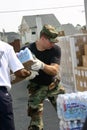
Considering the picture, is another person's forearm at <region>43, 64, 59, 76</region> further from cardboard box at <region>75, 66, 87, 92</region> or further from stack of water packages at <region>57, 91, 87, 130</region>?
cardboard box at <region>75, 66, 87, 92</region>

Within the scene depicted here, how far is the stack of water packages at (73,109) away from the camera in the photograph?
4625 mm

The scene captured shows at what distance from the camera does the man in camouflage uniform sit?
5.82 metres

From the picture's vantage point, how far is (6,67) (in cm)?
452

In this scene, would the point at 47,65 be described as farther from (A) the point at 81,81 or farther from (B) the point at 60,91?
(A) the point at 81,81

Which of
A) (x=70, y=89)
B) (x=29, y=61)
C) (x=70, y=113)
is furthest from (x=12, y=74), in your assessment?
(x=70, y=89)

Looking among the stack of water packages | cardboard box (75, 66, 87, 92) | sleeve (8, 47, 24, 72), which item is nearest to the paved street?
cardboard box (75, 66, 87, 92)

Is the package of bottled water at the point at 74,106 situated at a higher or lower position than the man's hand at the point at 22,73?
lower

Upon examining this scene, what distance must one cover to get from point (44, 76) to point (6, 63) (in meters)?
1.47

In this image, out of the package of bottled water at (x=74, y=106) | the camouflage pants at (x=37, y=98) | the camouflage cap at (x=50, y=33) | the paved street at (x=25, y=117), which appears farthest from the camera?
the paved street at (x=25, y=117)

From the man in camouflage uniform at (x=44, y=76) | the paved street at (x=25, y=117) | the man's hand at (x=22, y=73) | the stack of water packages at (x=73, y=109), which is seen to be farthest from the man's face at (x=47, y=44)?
the paved street at (x=25, y=117)

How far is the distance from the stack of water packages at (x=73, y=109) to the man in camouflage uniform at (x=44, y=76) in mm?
1106

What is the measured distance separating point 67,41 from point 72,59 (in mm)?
520

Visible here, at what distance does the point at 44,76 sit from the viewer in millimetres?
5918

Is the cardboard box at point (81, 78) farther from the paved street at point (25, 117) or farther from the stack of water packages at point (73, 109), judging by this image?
the stack of water packages at point (73, 109)
